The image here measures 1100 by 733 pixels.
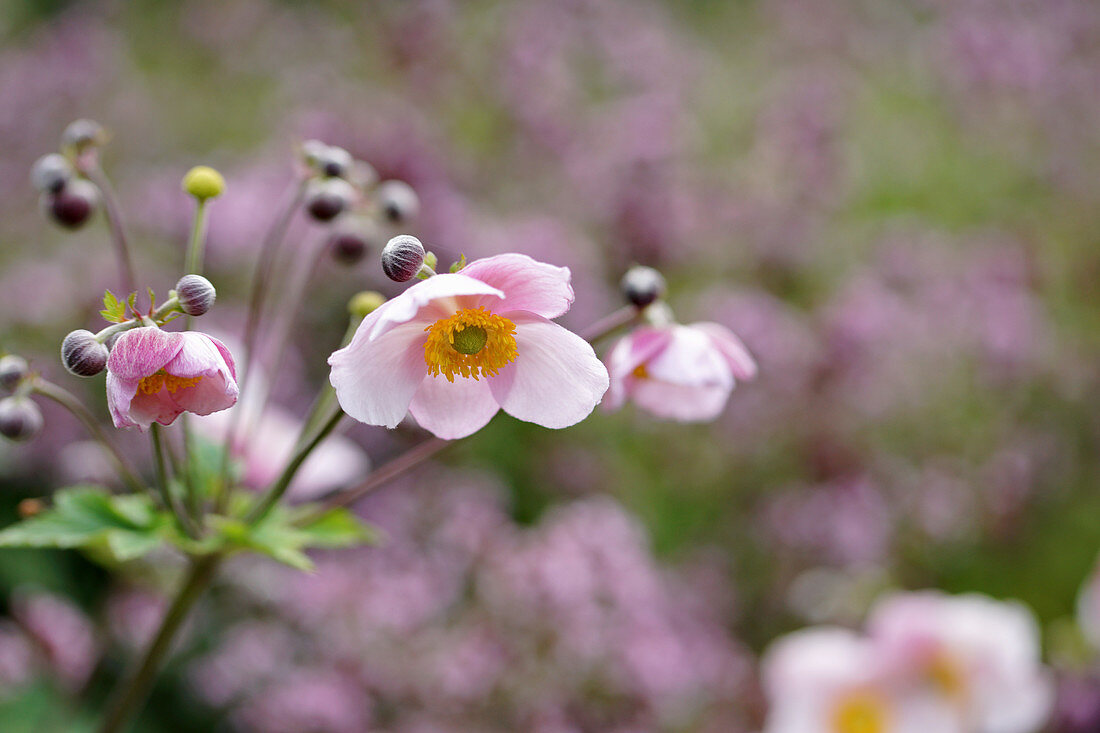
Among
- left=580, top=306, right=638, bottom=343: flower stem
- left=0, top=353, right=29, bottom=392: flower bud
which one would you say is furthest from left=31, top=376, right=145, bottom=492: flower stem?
left=580, top=306, right=638, bottom=343: flower stem

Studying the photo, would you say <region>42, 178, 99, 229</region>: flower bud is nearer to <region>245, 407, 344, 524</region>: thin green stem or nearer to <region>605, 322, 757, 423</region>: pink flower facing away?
<region>245, 407, 344, 524</region>: thin green stem

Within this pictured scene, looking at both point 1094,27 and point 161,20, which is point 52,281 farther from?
point 1094,27

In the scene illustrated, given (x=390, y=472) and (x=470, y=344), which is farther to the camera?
(x=390, y=472)

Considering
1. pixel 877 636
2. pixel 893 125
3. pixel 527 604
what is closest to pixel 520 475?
pixel 527 604

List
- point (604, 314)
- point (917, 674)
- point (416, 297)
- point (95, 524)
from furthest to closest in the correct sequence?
point (604, 314), point (917, 674), point (95, 524), point (416, 297)

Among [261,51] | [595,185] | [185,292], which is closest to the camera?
[185,292]

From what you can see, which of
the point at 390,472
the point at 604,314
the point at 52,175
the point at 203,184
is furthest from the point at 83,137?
the point at 604,314

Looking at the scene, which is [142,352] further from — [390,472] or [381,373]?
[390,472]
